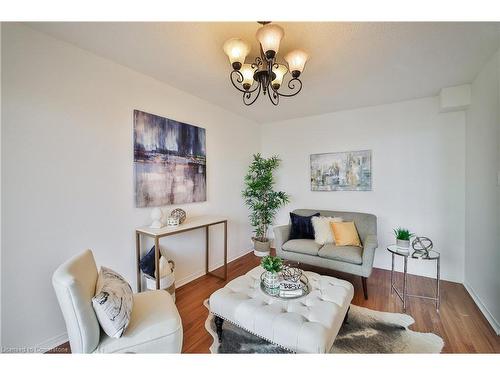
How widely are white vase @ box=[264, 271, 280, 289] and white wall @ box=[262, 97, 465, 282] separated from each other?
6.54ft

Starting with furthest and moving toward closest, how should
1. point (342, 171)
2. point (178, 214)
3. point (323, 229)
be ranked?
point (342, 171), point (323, 229), point (178, 214)

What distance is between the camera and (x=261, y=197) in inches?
138

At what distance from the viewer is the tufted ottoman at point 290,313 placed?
116 centimetres

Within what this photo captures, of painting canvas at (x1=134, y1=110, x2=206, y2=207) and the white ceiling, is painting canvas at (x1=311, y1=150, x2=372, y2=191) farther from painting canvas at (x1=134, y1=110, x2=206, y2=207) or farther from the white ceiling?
painting canvas at (x1=134, y1=110, x2=206, y2=207)

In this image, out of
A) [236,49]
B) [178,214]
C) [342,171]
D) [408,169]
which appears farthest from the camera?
[342,171]

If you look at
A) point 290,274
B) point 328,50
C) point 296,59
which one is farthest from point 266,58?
point 290,274

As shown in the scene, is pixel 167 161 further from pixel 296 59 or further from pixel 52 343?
pixel 52 343

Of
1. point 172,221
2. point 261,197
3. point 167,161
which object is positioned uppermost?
point 167,161

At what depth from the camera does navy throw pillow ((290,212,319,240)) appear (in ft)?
9.15

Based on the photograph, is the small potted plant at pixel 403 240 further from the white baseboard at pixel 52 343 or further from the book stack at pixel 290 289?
the white baseboard at pixel 52 343

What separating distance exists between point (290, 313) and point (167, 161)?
6.19 ft
